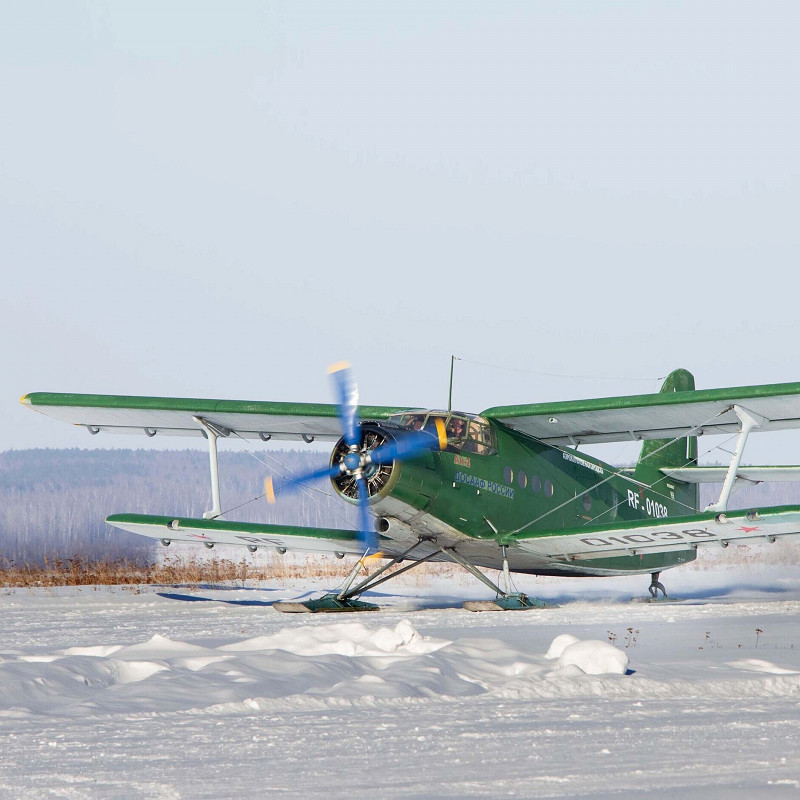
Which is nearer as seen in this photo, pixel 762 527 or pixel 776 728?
pixel 776 728

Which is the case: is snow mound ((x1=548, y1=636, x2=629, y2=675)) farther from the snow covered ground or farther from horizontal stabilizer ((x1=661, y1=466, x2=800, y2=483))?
horizontal stabilizer ((x1=661, y1=466, x2=800, y2=483))

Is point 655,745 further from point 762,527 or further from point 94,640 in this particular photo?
point 762,527

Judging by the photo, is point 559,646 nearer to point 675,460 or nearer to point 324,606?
point 324,606

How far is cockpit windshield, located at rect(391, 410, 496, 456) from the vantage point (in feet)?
50.9

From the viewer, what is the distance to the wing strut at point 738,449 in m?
14.9

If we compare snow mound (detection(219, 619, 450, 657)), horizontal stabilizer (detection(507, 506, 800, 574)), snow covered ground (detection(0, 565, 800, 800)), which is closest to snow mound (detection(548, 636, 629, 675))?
snow covered ground (detection(0, 565, 800, 800))

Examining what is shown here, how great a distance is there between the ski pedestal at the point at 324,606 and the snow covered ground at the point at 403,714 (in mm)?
3477

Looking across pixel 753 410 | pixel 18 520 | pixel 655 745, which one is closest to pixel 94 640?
pixel 655 745

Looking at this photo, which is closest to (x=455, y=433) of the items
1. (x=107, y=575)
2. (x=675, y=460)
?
(x=675, y=460)

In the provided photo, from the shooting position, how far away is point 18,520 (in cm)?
4959

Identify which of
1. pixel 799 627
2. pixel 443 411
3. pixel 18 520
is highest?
pixel 443 411

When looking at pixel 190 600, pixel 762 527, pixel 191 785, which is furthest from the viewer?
Answer: pixel 190 600

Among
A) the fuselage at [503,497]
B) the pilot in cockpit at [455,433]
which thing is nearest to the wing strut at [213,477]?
the fuselage at [503,497]

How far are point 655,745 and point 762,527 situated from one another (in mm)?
10697
